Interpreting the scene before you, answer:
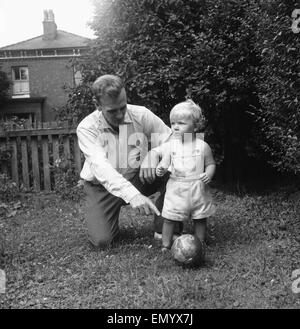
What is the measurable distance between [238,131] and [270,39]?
2.31 m

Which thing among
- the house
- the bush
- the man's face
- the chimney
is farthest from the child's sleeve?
the chimney

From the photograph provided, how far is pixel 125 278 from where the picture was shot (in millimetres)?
3771

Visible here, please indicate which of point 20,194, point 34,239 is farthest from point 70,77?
point 34,239

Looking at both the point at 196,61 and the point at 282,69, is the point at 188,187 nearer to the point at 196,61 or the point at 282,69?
the point at 282,69

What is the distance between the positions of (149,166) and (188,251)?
1107 mm

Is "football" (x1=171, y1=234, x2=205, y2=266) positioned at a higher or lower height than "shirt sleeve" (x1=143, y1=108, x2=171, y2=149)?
lower

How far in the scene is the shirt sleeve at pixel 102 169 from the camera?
414 cm

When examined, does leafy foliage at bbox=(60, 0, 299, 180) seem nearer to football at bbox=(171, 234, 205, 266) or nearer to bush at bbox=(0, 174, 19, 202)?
bush at bbox=(0, 174, 19, 202)

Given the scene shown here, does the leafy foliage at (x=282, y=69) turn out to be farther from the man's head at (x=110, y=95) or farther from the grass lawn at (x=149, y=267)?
the man's head at (x=110, y=95)

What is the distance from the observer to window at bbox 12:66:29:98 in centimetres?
2841

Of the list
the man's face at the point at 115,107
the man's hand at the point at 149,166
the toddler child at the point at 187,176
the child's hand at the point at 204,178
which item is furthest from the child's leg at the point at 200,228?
the man's face at the point at 115,107

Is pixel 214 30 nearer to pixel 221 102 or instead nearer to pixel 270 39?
pixel 221 102

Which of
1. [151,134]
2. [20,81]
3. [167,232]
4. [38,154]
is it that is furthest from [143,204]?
[20,81]

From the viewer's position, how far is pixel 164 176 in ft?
16.4
